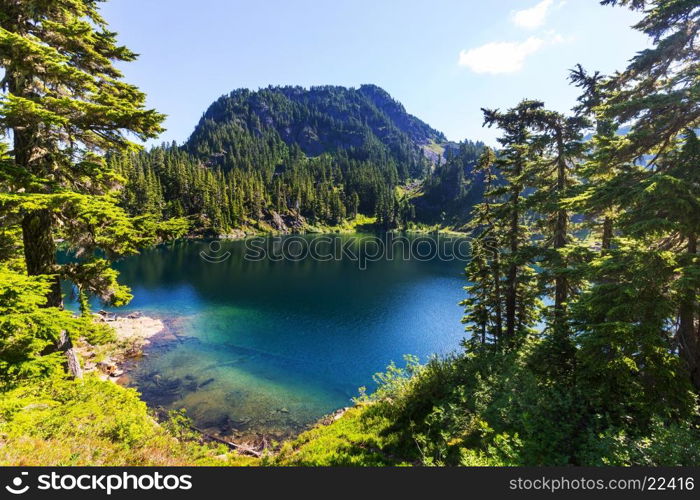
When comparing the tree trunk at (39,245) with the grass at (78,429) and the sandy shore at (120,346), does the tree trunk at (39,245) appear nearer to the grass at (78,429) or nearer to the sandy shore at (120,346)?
the grass at (78,429)

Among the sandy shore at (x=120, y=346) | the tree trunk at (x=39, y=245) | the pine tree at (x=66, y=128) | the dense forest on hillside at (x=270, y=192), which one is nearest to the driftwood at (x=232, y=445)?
the sandy shore at (x=120, y=346)

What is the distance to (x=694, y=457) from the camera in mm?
6223

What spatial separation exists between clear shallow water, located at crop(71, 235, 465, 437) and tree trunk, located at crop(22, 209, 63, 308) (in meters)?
14.7

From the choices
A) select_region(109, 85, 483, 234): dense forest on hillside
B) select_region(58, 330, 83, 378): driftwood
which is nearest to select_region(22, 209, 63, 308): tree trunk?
select_region(58, 330, 83, 378): driftwood

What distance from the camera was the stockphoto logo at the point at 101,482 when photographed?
5.75 metres

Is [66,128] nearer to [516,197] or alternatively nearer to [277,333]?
[516,197]

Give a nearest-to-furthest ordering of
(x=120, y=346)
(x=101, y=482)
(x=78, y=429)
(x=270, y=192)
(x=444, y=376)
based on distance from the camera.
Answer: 1. (x=101, y=482)
2. (x=78, y=429)
3. (x=444, y=376)
4. (x=120, y=346)
5. (x=270, y=192)

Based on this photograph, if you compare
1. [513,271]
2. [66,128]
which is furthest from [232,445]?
[513,271]

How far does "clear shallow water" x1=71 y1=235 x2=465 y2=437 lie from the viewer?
2345 cm

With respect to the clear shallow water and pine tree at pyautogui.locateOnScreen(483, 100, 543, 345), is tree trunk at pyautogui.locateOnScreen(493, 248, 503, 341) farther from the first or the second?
the clear shallow water

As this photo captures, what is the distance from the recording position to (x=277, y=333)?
37.2 metres

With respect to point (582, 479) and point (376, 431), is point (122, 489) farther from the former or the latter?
point (376, 431)

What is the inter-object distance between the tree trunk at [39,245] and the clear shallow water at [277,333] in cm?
1471

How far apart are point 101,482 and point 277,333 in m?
32.0
